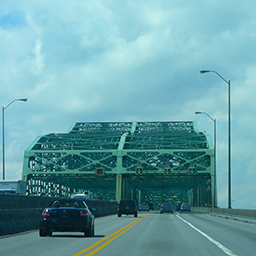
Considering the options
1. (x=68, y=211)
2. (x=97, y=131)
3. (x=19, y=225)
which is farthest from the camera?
(x=97, y=131)

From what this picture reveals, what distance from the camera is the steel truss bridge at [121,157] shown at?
89.6 metres

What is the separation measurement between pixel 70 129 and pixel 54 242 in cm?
10682

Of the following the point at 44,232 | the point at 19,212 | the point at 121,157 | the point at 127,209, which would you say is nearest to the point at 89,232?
the point at 44,232

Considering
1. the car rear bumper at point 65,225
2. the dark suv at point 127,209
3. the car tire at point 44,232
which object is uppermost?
the car rear bumper at point 65,225

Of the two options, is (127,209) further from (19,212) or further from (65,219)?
(65,219)

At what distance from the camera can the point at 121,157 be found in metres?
92.0

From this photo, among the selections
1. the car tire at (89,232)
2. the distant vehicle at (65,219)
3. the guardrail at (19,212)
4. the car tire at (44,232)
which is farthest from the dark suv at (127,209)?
the distant vehicle at (65,219)

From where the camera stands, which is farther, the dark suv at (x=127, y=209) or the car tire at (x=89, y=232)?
the dark suv at (x=127, y=209)

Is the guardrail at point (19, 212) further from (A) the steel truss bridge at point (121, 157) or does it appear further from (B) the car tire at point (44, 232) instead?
(A) the steel truss bridge at point (121, 157)

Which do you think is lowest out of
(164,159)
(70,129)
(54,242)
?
(54,242)

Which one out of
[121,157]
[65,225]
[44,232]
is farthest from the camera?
[121,157]

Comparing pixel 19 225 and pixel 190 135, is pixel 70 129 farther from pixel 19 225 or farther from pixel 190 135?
pixel 19 225

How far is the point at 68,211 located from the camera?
59.0ft

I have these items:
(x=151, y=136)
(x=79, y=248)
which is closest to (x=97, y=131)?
(x=151, y=136)
